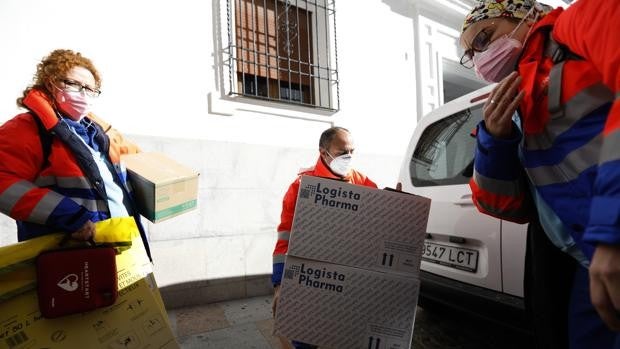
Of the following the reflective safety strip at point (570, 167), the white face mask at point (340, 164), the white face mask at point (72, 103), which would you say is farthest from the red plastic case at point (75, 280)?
the reflective safety strip at point (570, 167)

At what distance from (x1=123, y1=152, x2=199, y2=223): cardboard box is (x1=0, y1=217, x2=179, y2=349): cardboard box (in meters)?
0.21

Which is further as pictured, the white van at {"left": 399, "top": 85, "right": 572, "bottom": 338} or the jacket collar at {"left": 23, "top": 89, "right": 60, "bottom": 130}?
the white van at {"left": 399, "top": 85, "right": 572, "bottom": 338}

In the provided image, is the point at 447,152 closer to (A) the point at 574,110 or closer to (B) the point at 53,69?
(A) the point at 574,110

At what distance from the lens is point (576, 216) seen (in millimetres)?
889

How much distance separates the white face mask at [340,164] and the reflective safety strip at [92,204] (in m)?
1.20

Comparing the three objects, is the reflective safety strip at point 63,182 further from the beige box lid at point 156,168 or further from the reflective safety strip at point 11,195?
the beige box lid at point 156,168


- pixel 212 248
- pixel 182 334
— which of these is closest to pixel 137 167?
pixel 182 334

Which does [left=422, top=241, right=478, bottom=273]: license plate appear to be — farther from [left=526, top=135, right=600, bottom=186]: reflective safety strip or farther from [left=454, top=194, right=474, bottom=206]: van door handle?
[left=526, top=135, right=600, bottom=186]: reflective safety strip

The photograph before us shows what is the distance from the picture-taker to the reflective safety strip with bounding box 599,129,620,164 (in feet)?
2.15

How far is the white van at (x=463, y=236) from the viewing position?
1794 millimetres

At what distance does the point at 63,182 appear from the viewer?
65.8 inches

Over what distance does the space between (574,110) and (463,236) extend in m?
1.36

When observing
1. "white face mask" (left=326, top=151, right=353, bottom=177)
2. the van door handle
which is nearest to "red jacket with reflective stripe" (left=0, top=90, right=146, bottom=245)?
"white face mask" (left=326, top=151, right=353, bottom=177)

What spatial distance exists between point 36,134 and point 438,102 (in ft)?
17.7
